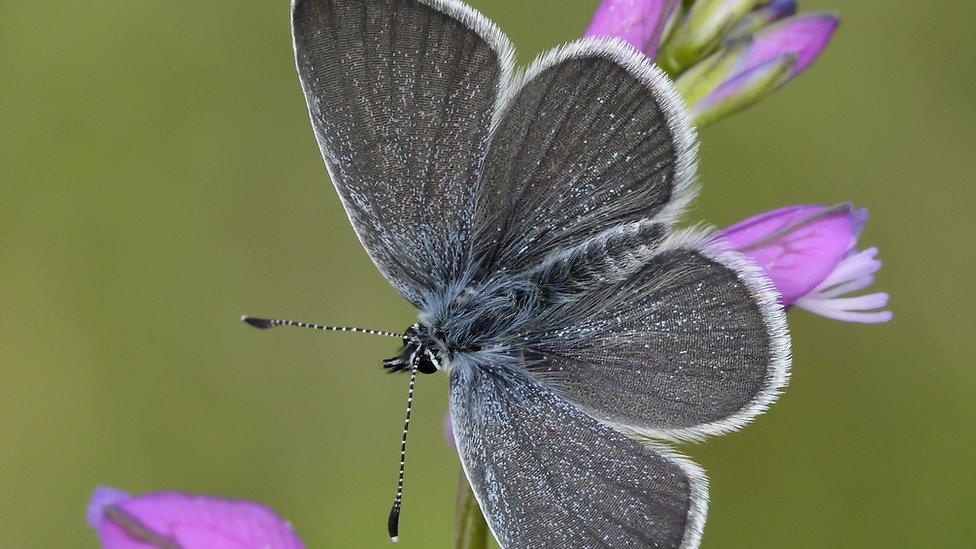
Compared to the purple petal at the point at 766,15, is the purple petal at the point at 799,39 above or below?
below

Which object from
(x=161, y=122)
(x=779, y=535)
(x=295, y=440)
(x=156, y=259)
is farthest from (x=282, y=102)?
(x=779, y=535)

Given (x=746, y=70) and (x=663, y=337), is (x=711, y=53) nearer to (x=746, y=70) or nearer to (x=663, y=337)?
(x=746, y=70)

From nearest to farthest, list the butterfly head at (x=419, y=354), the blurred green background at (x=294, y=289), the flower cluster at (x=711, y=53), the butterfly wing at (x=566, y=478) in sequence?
1. the butterfly wing at (x=566, y=478)
2. the butterfly head at (x=419, y=354)
3. the flower cluster at (x=711, y=53)
4. the blurred green background at (x=294, y=289)

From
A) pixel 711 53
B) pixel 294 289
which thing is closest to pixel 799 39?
pixel 711 53

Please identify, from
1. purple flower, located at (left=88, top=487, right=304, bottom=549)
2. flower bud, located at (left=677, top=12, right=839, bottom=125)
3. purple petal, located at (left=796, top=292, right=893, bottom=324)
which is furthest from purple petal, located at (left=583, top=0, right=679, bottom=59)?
purple flower, located at (left=88, top=487, right=304, bottom=549)

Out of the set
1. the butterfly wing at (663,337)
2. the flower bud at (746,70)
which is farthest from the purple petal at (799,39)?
the butterfly wing at (663,337)

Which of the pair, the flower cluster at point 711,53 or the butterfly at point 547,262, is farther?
the flower cluster at point 711,53

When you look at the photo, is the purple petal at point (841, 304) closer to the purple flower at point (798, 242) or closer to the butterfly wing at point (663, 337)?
the purple flower at point (798, 242)
